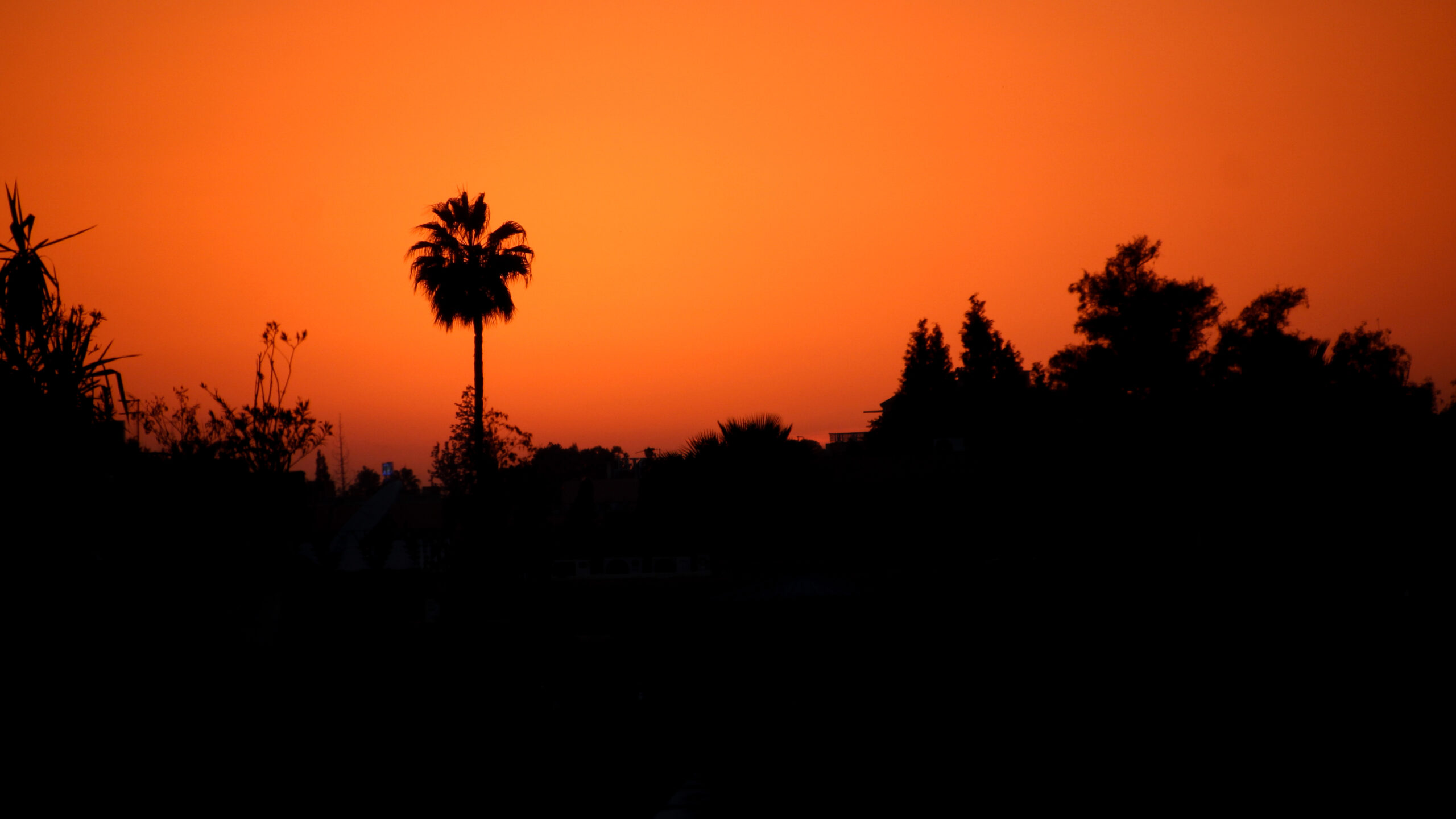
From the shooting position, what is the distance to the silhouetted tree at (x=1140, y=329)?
47.2m

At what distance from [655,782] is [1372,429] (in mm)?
23047

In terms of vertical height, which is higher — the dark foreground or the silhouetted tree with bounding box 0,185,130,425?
the silhouetted tree with bounding box 0,185,130,425

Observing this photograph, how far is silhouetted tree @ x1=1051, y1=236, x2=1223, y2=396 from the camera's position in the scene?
4716 centimetres

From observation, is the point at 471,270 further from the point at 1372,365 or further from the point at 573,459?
the point at 573,459

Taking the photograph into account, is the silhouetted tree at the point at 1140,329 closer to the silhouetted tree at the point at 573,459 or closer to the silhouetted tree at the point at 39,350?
the silhouetted tree at the point at 39,350

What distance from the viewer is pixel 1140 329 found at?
47.8 m

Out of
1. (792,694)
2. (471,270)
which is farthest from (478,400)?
(792,694)

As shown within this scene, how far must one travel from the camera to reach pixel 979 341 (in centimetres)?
7681

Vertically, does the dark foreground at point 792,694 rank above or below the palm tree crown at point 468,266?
below

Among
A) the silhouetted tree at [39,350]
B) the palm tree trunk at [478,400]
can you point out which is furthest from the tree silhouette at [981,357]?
the silhouetted tree at [39,350]

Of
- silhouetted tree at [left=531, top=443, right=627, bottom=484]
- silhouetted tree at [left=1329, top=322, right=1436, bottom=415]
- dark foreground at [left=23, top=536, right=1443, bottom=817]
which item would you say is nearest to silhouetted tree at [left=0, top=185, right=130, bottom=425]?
dark foreground at [left=23, top=536, right=1443, bottom=817]

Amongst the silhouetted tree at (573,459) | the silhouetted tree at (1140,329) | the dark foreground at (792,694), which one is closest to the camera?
the dark foreground at (792,694)

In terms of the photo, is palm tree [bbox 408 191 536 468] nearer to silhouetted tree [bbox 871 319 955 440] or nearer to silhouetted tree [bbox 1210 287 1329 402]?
silhouetted tree [bbox 1210 287 1329 402]

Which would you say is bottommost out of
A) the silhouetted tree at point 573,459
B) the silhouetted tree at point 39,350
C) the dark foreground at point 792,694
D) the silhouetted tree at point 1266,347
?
the dark foreground at point 792,694
